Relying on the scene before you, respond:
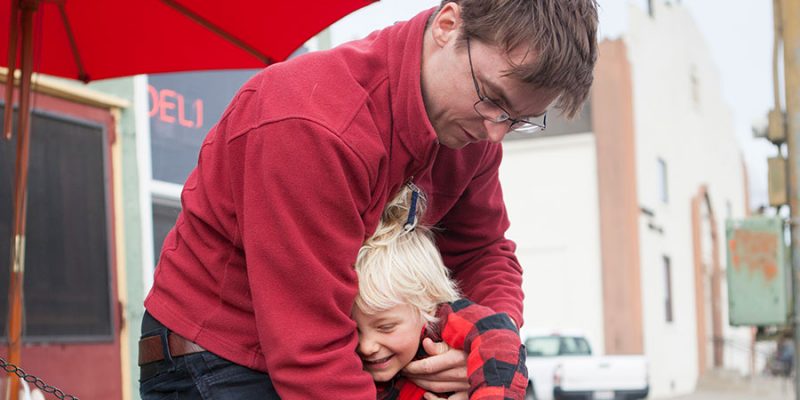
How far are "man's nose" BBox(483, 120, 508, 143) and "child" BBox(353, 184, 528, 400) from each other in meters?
0.25

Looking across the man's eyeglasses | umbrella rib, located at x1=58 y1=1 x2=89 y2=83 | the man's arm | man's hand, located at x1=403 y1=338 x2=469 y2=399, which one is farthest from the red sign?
the man's eyeglasses

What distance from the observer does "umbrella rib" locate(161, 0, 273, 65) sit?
4031 millimetres

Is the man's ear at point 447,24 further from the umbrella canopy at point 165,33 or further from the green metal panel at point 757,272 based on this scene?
the green metal panel at point 757,272

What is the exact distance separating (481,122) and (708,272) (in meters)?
26.2

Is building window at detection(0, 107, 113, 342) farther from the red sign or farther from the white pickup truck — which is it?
the white pickup truck

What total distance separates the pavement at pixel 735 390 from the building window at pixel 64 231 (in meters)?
16.2

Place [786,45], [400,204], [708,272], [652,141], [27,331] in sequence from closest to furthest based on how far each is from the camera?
[400,204], [786,45], [27,331], [652,141], [708,272]

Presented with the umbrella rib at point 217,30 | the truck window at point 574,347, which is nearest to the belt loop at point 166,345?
the umbrella rib at point 217,30

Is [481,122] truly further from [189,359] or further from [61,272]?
[61,272]

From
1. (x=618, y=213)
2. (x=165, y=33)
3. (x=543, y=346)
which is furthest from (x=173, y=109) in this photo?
(x=618, y=213)

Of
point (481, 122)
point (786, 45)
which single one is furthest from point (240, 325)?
point (786, 45)

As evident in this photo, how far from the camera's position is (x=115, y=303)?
269 inches

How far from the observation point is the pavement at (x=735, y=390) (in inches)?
821

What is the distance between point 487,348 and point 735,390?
909 inches
